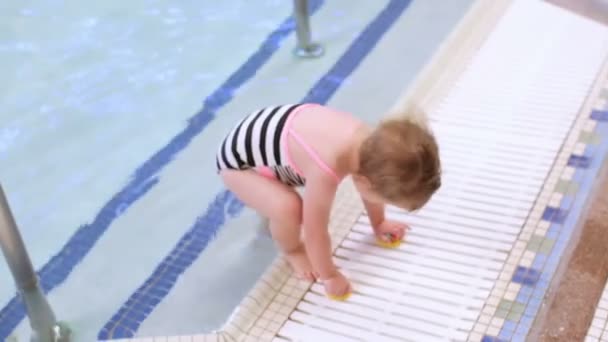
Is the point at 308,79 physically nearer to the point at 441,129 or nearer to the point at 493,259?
the point at 441,129

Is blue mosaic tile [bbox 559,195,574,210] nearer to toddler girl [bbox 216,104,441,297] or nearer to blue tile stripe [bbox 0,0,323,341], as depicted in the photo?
toddler girl [bbox 216,104,441,297]

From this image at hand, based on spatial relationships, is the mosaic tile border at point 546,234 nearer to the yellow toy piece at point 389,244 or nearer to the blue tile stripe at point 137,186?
the yellow toy piece at point 389,244

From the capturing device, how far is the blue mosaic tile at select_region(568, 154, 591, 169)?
1878mm

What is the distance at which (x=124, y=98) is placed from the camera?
2.39 metres

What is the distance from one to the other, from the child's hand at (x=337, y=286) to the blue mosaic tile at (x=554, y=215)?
0.48 metres

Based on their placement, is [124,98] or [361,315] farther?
[124,98]

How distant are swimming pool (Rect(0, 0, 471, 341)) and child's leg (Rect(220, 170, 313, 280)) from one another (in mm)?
131

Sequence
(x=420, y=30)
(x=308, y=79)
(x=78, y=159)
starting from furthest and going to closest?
(x=420, y=30) → (x=308, y=79) → (x=78, y=159)

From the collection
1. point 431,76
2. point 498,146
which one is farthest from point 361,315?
point 431,76

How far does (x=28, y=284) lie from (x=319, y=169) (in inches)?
24.1

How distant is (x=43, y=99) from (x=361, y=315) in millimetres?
1281

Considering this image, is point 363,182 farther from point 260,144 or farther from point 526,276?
point 526,276

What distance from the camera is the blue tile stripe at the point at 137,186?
1.81 meters

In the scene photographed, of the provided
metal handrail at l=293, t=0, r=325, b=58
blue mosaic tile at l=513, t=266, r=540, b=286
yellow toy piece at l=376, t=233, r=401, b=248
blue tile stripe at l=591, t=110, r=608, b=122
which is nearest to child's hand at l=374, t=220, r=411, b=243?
yellow toy piece at l=376, t=233, r=401, b=248
